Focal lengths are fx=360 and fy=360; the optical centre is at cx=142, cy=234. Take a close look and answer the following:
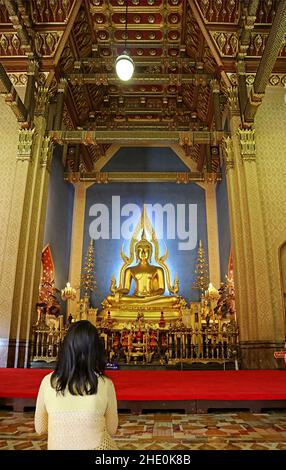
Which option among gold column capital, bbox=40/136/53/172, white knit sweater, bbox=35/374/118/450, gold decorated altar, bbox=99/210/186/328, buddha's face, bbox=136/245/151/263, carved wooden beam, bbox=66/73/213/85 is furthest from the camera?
buddha's face, bbox=136/245/151/263

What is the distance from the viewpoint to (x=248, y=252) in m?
6.78

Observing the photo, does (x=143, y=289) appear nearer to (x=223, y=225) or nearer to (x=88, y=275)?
(x=88, y=275)

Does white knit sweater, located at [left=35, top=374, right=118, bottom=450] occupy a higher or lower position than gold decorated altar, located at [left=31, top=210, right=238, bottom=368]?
lower

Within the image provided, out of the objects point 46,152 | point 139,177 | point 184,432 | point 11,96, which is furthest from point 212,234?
point 184,432

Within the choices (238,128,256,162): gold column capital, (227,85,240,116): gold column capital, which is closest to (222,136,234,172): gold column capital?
(238,128,256,162): gold column capital

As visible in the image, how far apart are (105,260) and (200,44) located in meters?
6.98

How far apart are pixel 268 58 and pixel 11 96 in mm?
4276

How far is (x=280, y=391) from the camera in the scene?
→ 3061 millimetres

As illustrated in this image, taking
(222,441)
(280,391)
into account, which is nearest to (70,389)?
(222,441)

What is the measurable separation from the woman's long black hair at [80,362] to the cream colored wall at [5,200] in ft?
18.2

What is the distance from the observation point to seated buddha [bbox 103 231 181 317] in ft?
34.8

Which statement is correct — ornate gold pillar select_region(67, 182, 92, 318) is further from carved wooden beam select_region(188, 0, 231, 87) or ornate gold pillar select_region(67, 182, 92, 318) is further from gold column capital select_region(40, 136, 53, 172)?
carved wooden beam select_region(188, 0, 231, 87)

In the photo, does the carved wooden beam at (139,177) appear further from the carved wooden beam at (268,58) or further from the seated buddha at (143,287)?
the carved wooden beam at (268,58)

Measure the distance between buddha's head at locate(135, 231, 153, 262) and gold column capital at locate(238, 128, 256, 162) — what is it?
5.32 meters
